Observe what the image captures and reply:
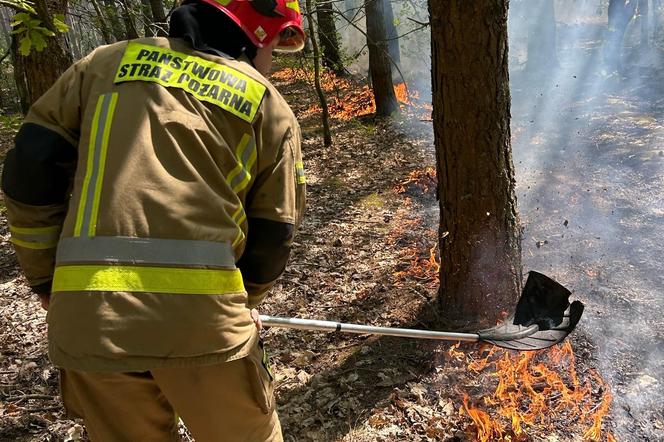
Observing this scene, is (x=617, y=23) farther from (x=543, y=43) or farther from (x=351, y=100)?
(x=351, y=100)

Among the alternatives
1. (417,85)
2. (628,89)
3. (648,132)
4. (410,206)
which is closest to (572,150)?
(648,132)

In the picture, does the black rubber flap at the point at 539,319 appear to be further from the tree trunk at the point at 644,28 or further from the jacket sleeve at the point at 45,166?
the tree trunk at the point at 644,28

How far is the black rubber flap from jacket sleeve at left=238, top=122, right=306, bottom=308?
6.14 ft

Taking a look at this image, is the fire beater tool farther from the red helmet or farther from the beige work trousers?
the red helmet

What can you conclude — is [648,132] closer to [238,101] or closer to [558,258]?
[558,258]

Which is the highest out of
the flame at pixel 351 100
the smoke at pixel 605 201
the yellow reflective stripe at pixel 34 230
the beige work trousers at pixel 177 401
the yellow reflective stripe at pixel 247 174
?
the yellow reflective stripe at pixel 247 174

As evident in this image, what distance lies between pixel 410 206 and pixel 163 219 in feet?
16.7

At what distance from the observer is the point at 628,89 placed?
11.7 metres

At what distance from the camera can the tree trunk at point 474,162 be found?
344 centimetres

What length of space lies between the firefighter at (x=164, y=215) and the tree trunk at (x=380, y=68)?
319 inches

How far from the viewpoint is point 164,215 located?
5.37ft

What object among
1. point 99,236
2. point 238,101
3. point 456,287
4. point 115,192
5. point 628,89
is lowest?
point 628,89

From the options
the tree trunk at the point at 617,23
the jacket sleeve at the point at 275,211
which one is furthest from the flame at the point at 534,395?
the tree trunk at the point at 617,23

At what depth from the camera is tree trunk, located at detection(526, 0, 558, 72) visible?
14.3m
